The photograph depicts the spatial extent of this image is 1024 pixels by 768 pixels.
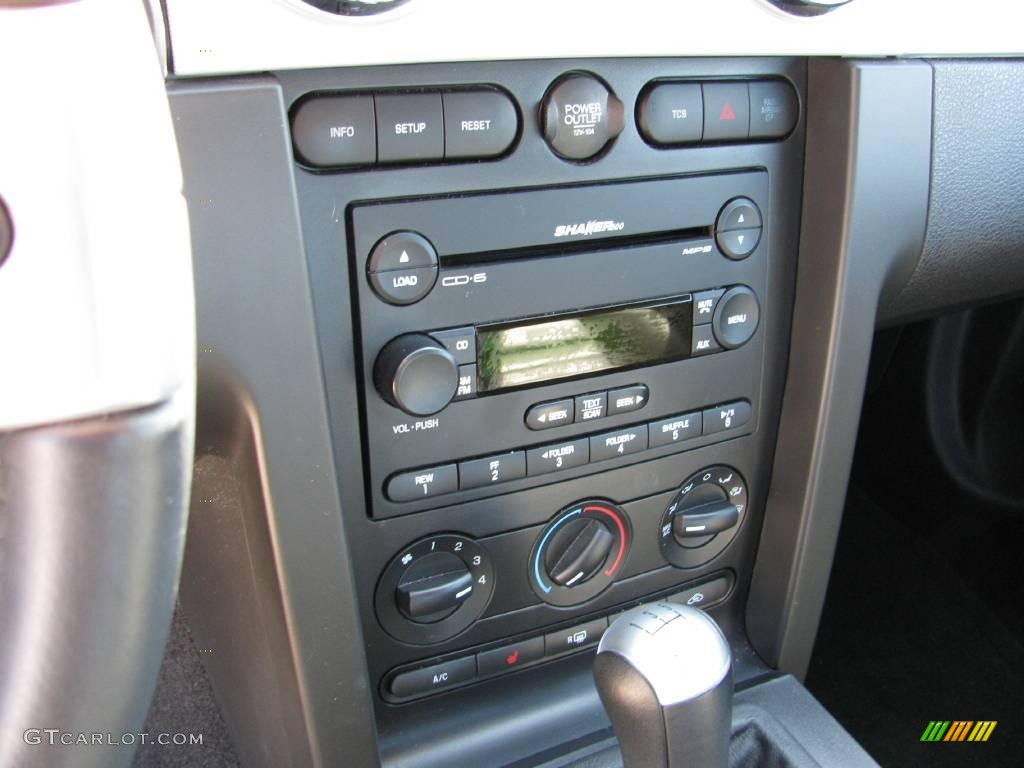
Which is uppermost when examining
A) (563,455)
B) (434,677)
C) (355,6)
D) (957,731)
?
(355,6)

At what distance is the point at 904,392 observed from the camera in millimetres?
1271

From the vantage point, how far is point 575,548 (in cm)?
71

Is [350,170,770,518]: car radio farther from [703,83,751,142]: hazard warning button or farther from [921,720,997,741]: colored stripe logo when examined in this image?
[921,720,997,741]: colored stripe logo

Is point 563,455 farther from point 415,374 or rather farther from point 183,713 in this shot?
point 183,713

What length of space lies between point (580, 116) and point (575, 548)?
295 mm

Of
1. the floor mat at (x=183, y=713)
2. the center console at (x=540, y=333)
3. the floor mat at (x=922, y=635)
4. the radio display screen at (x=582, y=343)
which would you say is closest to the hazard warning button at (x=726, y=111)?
the center console at (x=540, y=333)

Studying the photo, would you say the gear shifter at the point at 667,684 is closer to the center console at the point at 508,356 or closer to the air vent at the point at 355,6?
the center console at the point at 508,356

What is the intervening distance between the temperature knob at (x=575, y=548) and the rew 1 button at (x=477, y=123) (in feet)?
0.85

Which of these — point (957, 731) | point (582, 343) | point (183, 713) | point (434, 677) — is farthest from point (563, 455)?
point (957, 731)

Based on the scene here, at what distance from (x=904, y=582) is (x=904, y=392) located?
0.84ft

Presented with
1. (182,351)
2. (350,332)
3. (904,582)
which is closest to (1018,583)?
(904,582)

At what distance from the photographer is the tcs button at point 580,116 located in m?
0.57

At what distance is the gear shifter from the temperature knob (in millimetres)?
118

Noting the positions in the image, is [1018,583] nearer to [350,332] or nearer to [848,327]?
[848,327]
